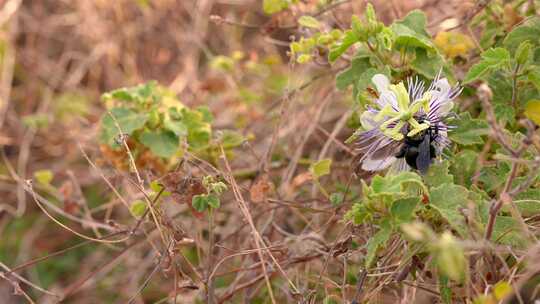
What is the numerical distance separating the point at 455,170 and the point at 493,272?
7.7 inches

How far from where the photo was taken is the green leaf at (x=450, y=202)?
100 centimetres

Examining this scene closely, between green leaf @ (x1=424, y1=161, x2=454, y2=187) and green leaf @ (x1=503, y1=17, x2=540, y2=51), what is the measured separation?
0.33 metres

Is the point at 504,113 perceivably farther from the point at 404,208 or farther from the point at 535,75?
the point at 404,208

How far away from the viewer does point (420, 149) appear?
111 cm

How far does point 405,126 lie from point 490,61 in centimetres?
19

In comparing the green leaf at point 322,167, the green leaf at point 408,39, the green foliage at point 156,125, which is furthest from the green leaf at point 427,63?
the green foliage at point 156,125

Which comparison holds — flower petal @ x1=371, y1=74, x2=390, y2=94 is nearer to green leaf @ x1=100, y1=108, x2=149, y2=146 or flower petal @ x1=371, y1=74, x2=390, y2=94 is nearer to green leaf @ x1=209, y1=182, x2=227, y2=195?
green leaf @ x1=209, y1=182, x2=227, y2=195

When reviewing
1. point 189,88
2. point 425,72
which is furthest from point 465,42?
point 189,88

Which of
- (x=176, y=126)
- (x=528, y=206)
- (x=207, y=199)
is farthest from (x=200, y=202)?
(x=528, y=206)

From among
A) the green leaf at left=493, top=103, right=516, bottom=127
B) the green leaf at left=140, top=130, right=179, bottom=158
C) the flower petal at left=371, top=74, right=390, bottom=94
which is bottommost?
the green leaf at left=140, top=130, right=179, bottom=158

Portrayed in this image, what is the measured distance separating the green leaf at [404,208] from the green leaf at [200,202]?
1.23 feet

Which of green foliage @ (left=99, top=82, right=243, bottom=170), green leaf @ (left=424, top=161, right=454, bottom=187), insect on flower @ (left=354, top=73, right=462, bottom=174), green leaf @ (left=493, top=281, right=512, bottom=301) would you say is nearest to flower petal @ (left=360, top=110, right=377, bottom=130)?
insect on flower @ (left=354, top=73, right=462, bottom=174)

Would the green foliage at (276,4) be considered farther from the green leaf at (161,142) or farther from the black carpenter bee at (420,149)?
the black carpenter bee at (420,149)

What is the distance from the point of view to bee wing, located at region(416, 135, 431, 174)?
3.65ft
